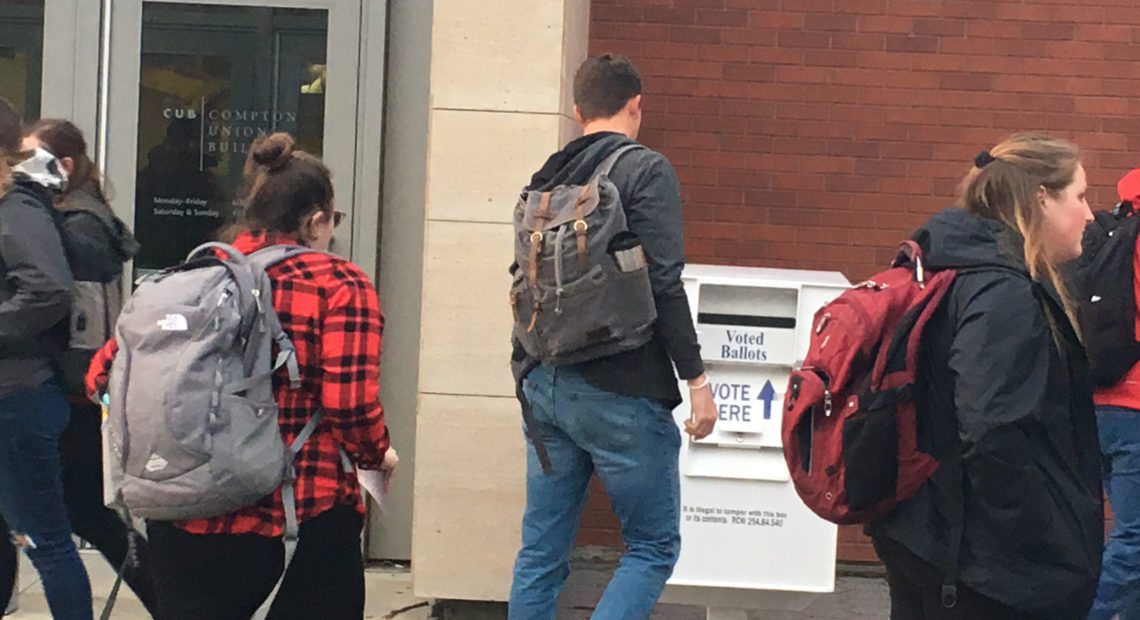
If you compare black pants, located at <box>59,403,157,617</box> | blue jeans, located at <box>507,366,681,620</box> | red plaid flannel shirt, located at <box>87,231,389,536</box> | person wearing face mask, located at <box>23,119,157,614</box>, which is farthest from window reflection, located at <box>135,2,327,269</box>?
red plaid flannel shirt, located at <box>87,231,389,536</box>

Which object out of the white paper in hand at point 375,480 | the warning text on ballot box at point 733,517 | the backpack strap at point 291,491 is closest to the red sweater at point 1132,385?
the warning text on ballot box at point 733,517

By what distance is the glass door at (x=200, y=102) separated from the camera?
20.3ft

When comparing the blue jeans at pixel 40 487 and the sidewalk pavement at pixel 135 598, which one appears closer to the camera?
the blue jeans at pixel 40 487

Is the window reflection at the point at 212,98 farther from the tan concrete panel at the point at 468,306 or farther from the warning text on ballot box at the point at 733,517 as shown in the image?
the warning text on ballot box at the point at 733,517

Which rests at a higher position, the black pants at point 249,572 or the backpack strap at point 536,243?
the backpack strap at point 536,243

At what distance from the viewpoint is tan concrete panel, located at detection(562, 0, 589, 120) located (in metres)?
5.33

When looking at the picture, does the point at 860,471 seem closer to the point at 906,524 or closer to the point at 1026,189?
the point at 906,524

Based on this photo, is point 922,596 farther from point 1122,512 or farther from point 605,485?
point 1122,512

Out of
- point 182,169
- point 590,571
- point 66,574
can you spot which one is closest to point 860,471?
point 66,574

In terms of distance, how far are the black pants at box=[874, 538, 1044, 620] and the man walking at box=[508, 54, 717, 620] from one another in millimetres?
945

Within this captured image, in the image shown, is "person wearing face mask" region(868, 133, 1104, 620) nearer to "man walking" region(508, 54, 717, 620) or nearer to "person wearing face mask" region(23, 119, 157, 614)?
"man walking" region(508, 54, 717, 620)

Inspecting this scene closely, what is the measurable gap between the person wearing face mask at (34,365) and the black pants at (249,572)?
108 cm

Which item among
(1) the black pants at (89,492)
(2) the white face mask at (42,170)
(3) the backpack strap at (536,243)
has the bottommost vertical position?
(1) the black pants at (89,492)

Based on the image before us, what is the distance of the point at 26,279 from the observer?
3.96 metres
